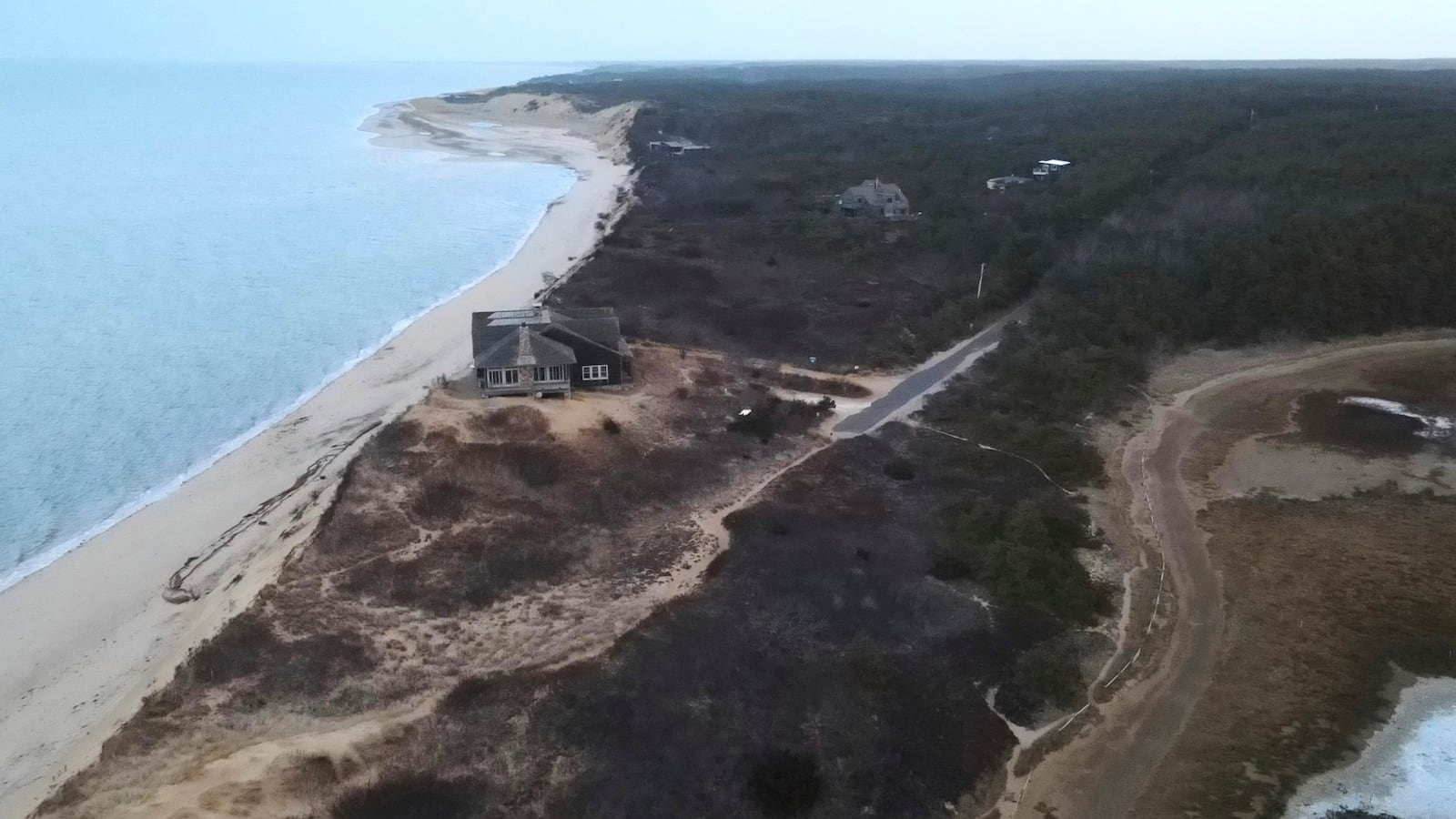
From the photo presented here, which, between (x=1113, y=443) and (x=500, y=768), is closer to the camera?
(x=500, y=768)

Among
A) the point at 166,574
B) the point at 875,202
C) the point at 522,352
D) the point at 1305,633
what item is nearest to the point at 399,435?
the point at 522,352

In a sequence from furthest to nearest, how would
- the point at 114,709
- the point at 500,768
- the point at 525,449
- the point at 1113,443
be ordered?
the point at 1113,443, the point at 525,449, the point at 114,709, the point at 500,768

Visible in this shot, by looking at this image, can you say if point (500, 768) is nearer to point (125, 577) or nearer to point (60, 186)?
point (125, 577)

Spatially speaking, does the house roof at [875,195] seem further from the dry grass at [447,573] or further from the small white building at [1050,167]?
the dry grass at [447,573]

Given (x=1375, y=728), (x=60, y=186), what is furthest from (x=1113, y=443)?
(x=60, y=186)

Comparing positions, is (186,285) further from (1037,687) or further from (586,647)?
(1037,687)

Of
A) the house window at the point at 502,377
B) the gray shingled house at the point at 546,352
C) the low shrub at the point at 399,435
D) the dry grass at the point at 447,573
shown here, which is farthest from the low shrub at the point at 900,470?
the low shrub at the point at 399,435

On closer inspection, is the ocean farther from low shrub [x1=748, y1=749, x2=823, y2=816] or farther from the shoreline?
low shrub [x1=748, y1=749, x2=823, y2=816]

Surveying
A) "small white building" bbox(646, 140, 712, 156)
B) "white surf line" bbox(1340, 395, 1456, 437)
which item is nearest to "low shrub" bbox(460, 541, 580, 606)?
"white surf line" bbox(1340, 395, 1456, 437)
